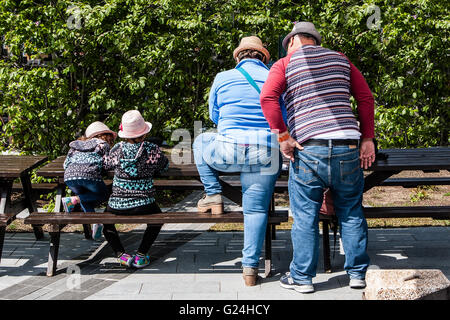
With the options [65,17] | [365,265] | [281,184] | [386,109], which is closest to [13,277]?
[281,184]

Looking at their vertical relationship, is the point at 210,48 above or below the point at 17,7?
below

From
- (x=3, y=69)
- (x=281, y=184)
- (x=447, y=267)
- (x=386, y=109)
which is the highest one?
(x=3, y=69)

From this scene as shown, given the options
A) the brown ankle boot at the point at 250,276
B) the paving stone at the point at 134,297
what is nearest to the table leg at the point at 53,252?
the paving stone at the point at 134,297

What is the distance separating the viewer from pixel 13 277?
449 centimetres

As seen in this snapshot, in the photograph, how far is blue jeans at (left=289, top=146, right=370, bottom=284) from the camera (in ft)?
12.1

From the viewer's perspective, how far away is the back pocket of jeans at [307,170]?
3711mm

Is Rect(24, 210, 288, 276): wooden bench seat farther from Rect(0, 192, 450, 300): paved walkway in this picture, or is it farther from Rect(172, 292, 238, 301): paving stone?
Rect(172, 292, 238, 301): paving stone

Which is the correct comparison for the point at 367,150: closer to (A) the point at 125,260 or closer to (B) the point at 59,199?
(A) the point at 125,260

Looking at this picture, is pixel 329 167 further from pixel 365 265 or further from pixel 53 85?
pixel 53 85

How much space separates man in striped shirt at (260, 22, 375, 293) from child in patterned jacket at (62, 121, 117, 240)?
1701 mm

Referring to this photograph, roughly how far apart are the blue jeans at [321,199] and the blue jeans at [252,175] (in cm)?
19

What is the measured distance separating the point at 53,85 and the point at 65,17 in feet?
2.59

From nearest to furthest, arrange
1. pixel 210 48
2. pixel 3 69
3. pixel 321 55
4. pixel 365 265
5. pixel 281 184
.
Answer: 1. pixel 321 55
2. pixel 365 265
3. pixel 281 184
4. pixel 3 69
5. pixel 210 48

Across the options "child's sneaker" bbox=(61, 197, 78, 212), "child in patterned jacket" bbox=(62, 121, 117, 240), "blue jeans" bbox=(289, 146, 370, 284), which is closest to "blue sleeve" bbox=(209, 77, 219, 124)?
"blue jeans" bbox=(289, 146, 370, 284)
